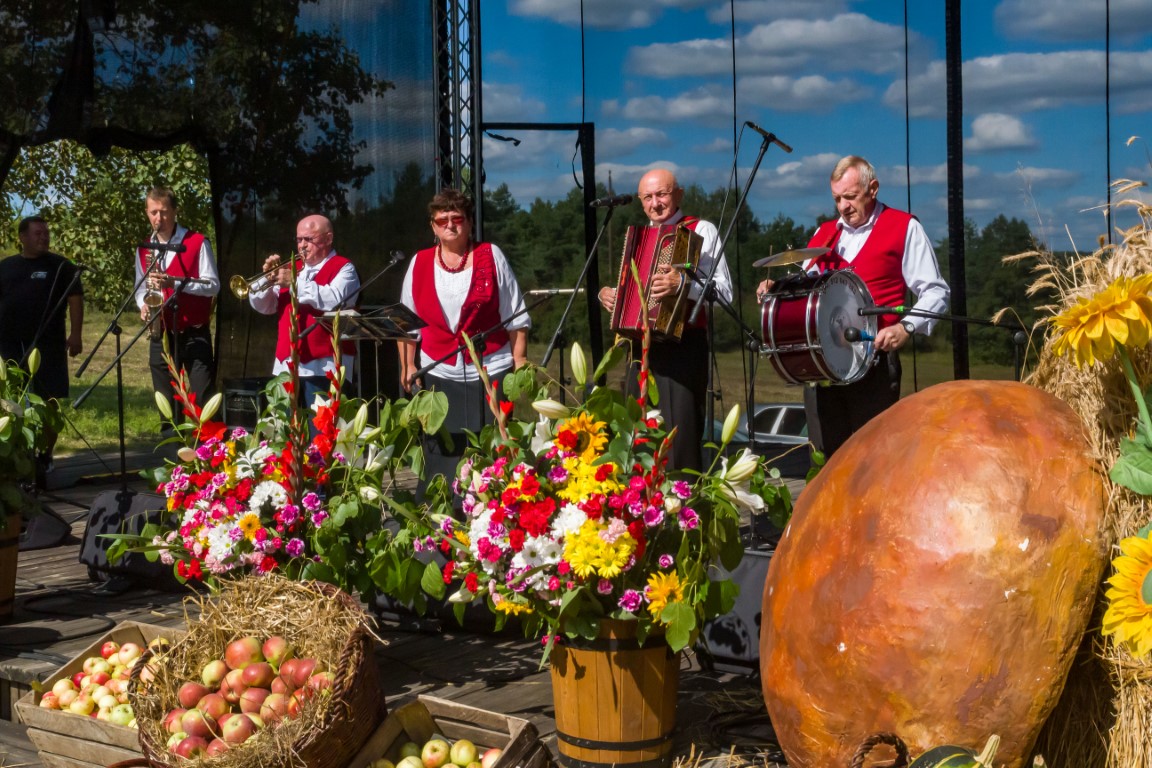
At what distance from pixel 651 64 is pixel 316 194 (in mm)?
2537

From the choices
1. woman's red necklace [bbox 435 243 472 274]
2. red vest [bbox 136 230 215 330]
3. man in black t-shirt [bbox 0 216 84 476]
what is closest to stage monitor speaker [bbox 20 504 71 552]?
red vest [bbox 136 230 215 330]

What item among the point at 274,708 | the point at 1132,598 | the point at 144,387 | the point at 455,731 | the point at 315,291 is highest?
the point at 315,291

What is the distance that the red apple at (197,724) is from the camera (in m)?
2.58

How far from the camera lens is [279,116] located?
7887 mm

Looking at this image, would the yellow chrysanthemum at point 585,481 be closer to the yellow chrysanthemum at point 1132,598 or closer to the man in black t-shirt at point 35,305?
the yellow chrysanthemum at point 1132,598

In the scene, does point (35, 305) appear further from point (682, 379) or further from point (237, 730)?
point (237, 730)

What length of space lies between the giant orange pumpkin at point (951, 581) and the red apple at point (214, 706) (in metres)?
1.30

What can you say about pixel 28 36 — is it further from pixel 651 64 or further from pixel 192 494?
pixel 192 494

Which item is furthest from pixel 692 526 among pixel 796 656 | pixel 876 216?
pixel 876 216

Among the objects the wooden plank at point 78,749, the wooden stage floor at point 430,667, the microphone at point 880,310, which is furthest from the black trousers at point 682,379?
the wooden plank at point 78,749

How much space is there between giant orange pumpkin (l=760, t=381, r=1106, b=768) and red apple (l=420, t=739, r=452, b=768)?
90 centimetres

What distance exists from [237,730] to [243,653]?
0.26m

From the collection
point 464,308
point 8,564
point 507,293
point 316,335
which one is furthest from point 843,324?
point 8,564

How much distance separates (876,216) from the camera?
461 cm
